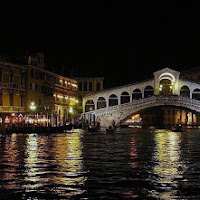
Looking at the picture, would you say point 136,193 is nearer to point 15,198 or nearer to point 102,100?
point 15,198

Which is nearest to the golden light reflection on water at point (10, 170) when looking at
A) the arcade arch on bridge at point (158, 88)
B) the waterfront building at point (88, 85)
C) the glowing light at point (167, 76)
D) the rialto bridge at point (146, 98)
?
the rialto bridge at point (146, 98)

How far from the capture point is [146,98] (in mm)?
45312

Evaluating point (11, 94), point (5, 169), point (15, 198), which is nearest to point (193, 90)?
point (11, 94)

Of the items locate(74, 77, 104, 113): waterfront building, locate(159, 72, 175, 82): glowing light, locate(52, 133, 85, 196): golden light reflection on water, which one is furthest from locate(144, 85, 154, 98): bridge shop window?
locate(52, 133, 85, 196): golden light reflection on water

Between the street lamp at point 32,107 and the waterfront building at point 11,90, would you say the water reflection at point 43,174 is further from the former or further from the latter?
the street lamp at point 32,107

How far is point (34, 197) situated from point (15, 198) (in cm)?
36

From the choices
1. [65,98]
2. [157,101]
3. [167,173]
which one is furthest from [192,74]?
[167,173]

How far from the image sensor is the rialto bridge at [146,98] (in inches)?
1795

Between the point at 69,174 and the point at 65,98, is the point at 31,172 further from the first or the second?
the point at 65,98

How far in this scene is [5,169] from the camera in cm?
1180

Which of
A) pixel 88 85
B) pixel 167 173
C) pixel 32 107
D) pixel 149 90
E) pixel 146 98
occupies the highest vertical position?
pixel 88 85

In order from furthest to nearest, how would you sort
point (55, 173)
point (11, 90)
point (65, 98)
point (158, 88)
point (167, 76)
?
point (65, 98) < point (167, 76) < point (158, 88) < point (11, 90) < point (55, 173)

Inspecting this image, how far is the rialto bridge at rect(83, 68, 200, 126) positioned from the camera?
150 feet

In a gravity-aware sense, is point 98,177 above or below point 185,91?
below
